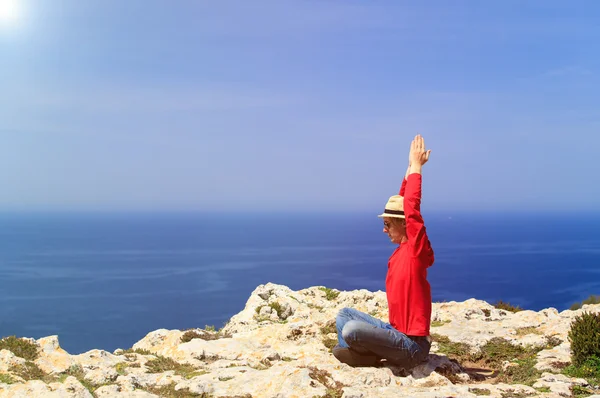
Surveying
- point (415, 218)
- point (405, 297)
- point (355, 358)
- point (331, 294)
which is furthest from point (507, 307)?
point (415, 218)

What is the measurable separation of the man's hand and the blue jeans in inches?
118

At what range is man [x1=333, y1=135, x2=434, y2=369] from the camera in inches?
346

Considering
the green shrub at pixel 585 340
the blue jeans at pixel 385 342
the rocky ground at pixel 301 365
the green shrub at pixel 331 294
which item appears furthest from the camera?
the green shrub at pixel 331 294

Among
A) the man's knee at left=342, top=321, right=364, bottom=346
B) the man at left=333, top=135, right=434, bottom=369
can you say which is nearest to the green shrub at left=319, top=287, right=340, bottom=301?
the man at left=333, top=135, right=434, bottom=369

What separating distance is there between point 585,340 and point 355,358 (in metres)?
4.37

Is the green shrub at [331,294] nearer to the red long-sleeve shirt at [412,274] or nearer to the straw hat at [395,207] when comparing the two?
the red long-sleeve shirt at [412,274]

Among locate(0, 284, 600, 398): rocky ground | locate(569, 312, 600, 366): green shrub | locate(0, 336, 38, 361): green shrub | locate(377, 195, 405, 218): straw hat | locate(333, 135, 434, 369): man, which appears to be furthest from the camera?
locate(0, 336, 38, 361): green shrub

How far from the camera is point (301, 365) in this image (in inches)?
390

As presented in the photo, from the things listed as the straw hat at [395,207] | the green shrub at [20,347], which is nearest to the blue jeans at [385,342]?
the straw hat at [395,207]

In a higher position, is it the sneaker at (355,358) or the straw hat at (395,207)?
the straw hat at (395,207)

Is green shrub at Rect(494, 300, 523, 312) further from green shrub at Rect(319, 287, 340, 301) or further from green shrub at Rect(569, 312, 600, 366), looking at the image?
→ green shrub at Rect(569, 312, 600, 366)

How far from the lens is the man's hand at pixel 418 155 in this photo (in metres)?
9.21

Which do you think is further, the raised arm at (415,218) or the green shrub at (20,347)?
the green shrub at (20,347)

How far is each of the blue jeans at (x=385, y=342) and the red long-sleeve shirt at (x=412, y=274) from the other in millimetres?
245
